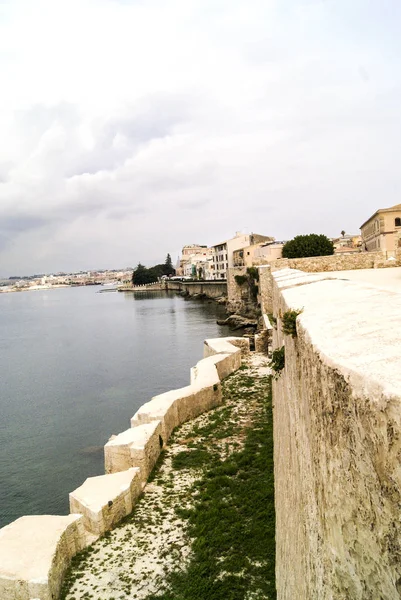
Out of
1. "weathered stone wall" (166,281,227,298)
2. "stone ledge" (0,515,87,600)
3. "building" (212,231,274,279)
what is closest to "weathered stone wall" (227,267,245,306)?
"building" (212,231,274,279)

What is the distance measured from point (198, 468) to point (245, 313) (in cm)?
3310

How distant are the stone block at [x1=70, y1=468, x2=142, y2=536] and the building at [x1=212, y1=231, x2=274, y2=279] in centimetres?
5166

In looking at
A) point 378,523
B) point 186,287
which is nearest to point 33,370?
point 378,523

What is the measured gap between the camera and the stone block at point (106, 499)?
7.06 m

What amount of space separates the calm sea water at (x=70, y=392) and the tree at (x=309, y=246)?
32.3 ft

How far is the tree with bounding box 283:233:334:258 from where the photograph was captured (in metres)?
37.8

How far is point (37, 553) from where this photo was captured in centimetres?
604

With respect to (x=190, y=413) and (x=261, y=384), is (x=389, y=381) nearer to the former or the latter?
(x=190, y=413)

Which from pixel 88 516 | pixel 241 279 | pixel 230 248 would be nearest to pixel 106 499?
pixel 88 516

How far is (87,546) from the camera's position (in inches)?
269

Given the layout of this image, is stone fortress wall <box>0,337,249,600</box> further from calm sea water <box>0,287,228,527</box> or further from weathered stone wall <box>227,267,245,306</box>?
weathered stone wall <box>227,267,245,306</box>

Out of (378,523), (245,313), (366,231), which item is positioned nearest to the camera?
(378,523)

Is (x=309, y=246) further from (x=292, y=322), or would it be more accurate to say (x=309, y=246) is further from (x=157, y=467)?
(x=292, y=322)

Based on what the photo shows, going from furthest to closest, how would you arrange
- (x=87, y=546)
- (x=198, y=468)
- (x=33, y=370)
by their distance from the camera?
(x=33, y=370), (x=198, y=468), (x=87, y=546)
